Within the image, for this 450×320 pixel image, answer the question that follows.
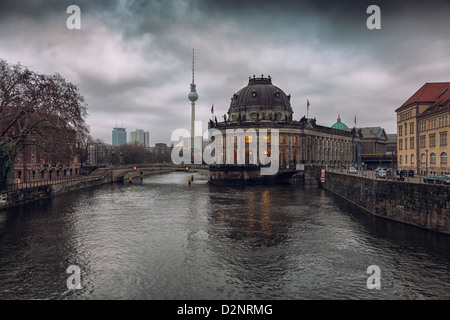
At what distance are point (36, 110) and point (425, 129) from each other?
6513cm

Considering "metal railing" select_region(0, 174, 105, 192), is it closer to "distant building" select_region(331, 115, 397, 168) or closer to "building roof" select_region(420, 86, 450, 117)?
"building roof" select_region(420, 86, 450, 117)

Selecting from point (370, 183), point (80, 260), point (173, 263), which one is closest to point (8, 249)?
point (80, 260)

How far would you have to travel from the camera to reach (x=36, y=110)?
4209 centimetres

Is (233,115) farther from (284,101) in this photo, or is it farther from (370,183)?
(370,183)

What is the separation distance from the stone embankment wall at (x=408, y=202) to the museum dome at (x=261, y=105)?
6187cm

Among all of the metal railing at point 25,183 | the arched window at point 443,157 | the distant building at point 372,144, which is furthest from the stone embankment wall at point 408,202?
the distant building at point 372,144

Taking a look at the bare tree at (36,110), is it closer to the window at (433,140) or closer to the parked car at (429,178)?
the parked car at (429,178)

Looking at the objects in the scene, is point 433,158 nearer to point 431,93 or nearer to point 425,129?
point 425,129

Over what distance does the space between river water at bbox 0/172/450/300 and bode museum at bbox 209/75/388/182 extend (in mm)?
48235

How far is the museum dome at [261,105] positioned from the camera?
99562 mm

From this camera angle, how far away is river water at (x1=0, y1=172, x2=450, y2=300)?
16.0m

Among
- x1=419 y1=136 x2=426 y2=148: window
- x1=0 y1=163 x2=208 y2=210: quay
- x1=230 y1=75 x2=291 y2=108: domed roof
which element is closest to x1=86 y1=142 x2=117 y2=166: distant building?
x1=0 y1=163 x2=208 y2=210: quay

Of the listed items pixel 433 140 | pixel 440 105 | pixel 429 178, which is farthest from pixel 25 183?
pixel 440 105
